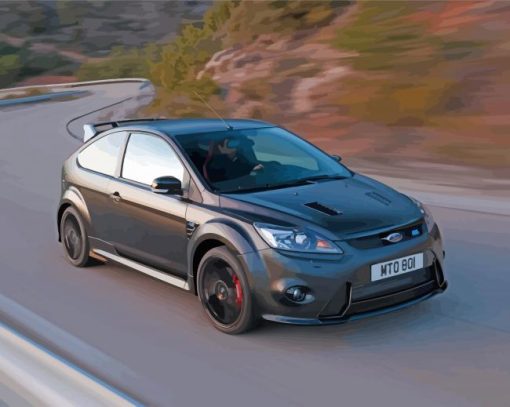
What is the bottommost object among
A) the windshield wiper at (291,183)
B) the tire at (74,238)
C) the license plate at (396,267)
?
the tire at (74,238)

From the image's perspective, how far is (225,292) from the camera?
233 inches

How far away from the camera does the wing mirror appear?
6.36 m

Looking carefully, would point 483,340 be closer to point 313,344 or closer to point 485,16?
point 313,344

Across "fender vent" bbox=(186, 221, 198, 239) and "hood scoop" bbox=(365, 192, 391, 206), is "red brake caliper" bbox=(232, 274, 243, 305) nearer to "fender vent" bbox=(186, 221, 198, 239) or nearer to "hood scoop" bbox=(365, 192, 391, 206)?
"fender vent" bbox=(186, 221, 198, 239)

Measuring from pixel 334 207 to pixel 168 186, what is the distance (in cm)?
128

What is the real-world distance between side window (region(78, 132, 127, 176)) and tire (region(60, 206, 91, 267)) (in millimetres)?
469

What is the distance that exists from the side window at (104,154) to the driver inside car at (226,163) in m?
1.14

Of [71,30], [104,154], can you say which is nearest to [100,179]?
[104,154]

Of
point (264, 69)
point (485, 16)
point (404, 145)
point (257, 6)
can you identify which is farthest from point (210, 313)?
point (257, 6)

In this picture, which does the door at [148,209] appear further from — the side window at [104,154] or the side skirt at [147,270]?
the side window at [104,154]

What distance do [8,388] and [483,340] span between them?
2.95 metres

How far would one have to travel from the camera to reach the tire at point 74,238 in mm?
7852

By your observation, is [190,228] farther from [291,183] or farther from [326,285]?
[326,285]

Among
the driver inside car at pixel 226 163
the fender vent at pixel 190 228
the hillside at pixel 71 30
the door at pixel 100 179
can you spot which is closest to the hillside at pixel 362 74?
the door at pixel 100 179
